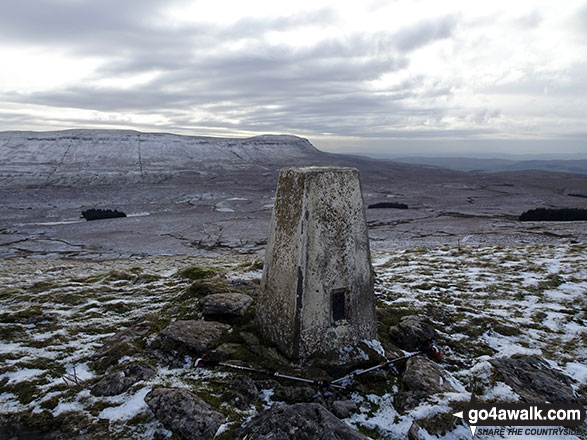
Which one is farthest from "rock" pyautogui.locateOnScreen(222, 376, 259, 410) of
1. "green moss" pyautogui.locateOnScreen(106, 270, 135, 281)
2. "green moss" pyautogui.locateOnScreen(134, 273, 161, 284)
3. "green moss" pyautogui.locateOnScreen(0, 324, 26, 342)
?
"green moss" pyautogui.locateOnScreen(106, 270, 135, 281)

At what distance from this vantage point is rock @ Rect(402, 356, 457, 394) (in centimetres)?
523

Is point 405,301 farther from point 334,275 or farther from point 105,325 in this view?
point 105,325

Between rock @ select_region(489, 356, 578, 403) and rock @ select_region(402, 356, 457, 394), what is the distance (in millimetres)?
958

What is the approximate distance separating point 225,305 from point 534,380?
17.7 ft

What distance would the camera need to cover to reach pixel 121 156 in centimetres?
8250

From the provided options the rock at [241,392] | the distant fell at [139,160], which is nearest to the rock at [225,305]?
the rock at [241,392]

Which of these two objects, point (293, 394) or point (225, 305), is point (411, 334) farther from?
point (225, 305)

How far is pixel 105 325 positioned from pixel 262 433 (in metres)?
4.73

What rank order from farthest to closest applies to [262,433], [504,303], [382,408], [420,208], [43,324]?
[420,208] < [504,303] < [43,324] < [382,408] < [262,433]

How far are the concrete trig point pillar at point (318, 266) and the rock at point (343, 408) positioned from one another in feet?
2.91

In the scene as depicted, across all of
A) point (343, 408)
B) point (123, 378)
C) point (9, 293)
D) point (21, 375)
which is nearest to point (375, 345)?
point (343, 408)

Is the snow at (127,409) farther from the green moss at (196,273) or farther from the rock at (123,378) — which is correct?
the green moss at (196,273)

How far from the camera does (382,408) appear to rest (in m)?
5.05

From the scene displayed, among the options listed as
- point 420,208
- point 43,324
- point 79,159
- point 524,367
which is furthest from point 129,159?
point 524,367
